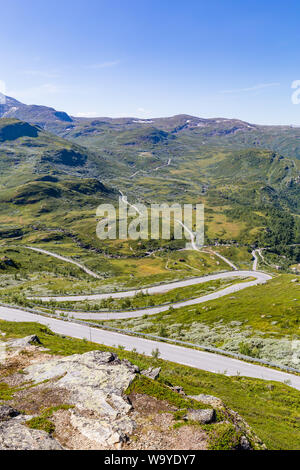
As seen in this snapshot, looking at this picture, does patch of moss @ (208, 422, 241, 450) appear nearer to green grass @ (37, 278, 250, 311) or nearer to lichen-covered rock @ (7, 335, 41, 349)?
lichen-covered rock @ (7, 335, 41, 349)

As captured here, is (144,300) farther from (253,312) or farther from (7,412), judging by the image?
(7,412)

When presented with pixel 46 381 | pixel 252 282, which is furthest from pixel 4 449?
pixel 252 282

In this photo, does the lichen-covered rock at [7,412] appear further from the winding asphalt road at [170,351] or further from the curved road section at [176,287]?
the curved road section at [176,287]

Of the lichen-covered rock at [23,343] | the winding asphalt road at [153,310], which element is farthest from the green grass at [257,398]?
the winding asphalt road at [153,310]

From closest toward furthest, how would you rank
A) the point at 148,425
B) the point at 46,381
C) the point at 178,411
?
the point at 148,425, the point at 178,411, the point at 46,381

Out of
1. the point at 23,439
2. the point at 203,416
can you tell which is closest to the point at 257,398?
the point at 203,416
